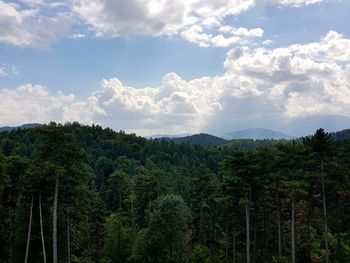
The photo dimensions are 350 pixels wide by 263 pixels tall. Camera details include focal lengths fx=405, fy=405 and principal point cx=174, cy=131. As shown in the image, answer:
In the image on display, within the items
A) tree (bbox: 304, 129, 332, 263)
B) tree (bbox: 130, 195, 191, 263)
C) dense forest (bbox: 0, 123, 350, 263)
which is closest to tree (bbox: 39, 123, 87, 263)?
dense forest (bbox: 0, 123, 350, 263)

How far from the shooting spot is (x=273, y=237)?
159 ft

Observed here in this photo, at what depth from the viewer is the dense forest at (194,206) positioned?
31.4 m

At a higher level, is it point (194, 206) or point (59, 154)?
point (59, 154)

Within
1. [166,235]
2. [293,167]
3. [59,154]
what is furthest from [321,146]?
[59,154]

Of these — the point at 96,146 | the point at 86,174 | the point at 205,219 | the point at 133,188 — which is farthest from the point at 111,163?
the point at 86,174

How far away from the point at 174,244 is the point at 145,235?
3.17m

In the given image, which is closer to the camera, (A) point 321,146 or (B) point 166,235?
(A) point 321,146

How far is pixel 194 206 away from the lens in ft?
171

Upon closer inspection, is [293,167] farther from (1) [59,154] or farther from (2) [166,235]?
(1) [59,154]

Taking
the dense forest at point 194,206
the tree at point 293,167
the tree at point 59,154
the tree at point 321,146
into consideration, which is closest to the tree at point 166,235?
the dense forest at point 194,206

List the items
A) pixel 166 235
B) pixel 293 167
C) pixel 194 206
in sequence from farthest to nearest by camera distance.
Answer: pixel 194 206 → pixel 166 235 → pixel 293 167

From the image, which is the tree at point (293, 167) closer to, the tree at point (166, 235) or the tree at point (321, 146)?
the tree at point (321, 146)

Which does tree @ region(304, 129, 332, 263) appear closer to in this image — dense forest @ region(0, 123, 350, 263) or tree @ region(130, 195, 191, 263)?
dense forest @ region(0, 123, 350, 263)

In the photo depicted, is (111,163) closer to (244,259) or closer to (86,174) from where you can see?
(244,259)
